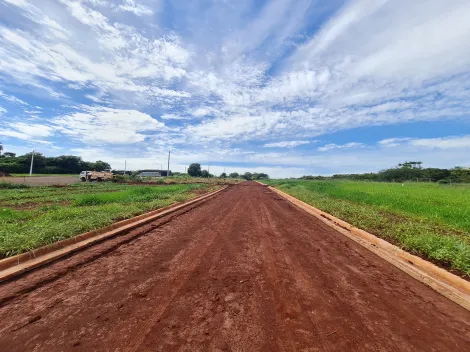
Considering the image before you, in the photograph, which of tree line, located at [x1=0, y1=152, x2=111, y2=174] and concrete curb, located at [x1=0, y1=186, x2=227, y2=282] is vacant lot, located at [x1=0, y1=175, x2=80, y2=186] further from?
tree line, located at [x1=0, y1=152, x2=111, y2=174]

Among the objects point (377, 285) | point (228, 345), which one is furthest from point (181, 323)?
point (377, 285)

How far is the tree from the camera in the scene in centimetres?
10512

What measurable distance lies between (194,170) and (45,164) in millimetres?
52120

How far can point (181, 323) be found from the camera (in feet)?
8.48

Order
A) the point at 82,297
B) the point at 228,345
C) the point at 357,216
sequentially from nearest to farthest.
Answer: the point at 228,345 → the point at 82,297 → the point at 357,216

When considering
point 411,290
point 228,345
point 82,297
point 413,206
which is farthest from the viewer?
point 413,206

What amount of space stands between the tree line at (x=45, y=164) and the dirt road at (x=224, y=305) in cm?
7584

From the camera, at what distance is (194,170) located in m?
106

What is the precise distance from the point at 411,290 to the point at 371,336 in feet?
5.91

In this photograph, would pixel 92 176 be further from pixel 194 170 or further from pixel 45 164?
pixel 194 170

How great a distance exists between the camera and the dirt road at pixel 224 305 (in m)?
2.33

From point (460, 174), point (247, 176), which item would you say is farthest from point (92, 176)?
point (247, 176)

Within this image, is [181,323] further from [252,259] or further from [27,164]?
[27,164]

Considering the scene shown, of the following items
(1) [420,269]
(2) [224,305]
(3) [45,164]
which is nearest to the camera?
(2) [224,305]
